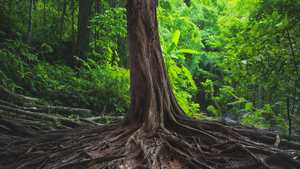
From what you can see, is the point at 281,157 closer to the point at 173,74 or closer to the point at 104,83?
the point at 173,74

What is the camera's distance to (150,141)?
2.16m

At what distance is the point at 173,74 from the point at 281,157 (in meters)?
3.83

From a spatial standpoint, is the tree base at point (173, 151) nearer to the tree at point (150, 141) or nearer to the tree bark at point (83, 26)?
the tree at point (150, 141)

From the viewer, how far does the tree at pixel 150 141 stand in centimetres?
176

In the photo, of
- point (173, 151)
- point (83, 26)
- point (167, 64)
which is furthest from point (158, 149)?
point (83, 26)

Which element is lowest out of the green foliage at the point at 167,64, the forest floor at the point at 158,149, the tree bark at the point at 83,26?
the forest floor at the point at 158,149

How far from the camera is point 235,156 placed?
5.90ft

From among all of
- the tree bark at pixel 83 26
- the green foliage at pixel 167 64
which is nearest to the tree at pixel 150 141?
the green foliage at pixel 167 64

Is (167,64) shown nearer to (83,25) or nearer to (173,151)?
(173,151)

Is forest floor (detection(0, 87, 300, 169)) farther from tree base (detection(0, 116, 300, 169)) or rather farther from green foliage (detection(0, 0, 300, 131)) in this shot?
green foliage (detection(0, 0, 300, 131))

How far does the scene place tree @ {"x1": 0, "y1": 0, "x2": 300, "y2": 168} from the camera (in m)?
1.76

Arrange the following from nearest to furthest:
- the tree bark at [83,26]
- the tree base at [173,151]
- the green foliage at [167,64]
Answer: the tree base at [173,151], the green foliage at [167,64], the tree bark at [83,26]

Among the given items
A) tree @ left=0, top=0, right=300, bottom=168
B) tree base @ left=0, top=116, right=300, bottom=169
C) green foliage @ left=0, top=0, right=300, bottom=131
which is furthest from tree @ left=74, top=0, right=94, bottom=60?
tree base @ left=0, top=116, right=300, bottom=169

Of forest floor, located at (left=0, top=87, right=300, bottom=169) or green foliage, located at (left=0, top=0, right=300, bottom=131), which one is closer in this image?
forest floor, located at (left=0, top=87, right=300, bottom=169)
